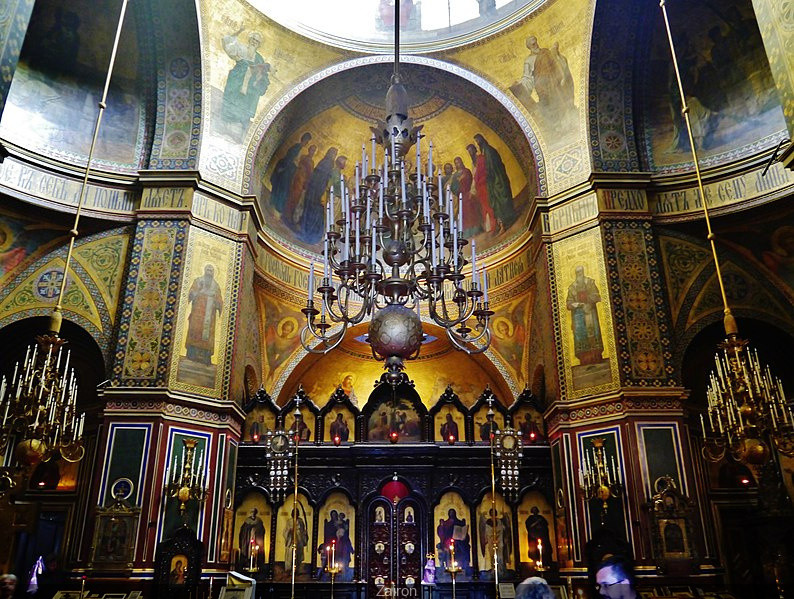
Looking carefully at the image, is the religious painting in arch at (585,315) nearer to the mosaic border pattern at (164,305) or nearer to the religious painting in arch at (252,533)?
the religious painting in arch at (252,533)

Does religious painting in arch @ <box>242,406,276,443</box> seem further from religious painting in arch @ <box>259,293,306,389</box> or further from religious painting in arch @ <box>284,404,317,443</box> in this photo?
religious painting in arch @ <box>259,293,306,389</box>

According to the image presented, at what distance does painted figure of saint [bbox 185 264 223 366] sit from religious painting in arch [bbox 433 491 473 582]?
5.85 m

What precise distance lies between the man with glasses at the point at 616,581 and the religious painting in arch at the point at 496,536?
1045cm

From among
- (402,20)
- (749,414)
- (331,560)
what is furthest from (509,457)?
(402,20)

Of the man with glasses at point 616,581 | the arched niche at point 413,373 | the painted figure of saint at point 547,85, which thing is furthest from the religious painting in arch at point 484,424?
the man with glasses at point 616,581

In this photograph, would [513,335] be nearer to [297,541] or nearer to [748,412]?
[297,541]

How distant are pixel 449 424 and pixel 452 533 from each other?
2.39 meters

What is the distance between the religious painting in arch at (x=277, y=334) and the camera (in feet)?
57.5

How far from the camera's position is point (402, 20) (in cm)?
1797

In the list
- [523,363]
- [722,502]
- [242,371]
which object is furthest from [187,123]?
[722,502]

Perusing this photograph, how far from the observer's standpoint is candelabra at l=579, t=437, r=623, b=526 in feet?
40.2

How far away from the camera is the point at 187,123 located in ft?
49.3

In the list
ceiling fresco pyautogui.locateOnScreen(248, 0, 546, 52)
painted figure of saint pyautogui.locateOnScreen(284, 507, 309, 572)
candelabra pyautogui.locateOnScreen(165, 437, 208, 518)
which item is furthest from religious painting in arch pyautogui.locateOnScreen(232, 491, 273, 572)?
ceiling fresco pyautogui.locateOnScreen(248, 0, 546, 52)

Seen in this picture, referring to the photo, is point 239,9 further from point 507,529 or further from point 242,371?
point 507,529
